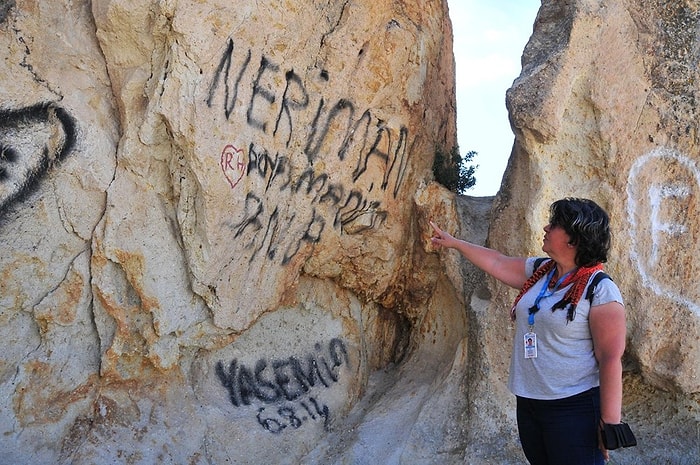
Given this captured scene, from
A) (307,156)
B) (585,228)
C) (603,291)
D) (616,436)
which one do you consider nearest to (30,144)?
(307,156)

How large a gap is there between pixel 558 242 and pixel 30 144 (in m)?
3.04

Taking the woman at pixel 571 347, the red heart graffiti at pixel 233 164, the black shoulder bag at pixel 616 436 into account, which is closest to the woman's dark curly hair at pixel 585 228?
the woman at pixel 571 347

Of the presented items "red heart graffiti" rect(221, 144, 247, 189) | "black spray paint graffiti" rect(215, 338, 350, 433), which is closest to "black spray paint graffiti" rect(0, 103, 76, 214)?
"red heart graffiti" rect(221, 144, 247, 189)

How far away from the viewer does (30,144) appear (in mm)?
4457

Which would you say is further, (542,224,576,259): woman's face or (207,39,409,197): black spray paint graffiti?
(207,39,409,197): black spray paint graffiti

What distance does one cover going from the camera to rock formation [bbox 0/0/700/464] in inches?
176

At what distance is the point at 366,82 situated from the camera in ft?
17.3

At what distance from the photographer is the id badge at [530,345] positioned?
10.0ft

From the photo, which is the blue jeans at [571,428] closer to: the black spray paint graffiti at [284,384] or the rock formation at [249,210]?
the rock formation at [249,210]

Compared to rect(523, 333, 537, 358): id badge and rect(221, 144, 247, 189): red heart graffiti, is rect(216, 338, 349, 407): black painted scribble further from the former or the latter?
rect(523, 333, 537, 358): id badge

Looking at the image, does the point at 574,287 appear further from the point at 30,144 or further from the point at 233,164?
the point at 30,144

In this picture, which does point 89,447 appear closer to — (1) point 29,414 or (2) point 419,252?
(1) point 29,414

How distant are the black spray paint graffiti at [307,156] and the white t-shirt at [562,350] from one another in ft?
7.39

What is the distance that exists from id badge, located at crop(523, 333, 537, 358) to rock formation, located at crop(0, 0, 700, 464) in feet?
5.69
